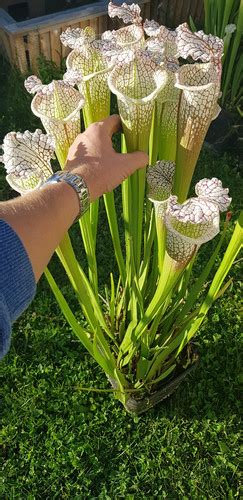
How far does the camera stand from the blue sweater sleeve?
789mm

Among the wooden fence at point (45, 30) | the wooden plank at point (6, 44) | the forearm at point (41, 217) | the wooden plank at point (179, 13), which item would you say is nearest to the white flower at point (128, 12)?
the forearm at point (41, 217)

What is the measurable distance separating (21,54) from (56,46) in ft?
0.69

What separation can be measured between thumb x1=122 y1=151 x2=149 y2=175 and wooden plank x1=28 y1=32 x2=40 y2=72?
2016mm

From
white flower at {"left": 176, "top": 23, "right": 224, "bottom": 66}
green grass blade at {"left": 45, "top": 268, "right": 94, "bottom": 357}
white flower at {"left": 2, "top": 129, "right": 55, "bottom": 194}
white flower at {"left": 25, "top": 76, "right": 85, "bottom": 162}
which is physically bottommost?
green grass blade at {"left": 45, "top": 268, "right": 94, "bottom": 357}

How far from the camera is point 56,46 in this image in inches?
Answer: 109

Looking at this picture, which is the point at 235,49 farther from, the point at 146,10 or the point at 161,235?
the point at 161,235

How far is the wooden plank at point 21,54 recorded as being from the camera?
8.72 ft

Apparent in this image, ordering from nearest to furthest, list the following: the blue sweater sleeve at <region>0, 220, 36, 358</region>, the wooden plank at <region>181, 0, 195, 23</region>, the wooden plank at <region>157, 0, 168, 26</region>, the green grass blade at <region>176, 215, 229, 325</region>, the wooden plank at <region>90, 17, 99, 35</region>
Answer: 1. the blue sweater sleeve at <region>0, 220, 36, 358</region>
2. the green grass blade at <region>176, 215, 229, 325</region>
3. the wooden plank at <region>90, 17, 99, 35</region>
4. the wooden plank at <region>157, 0, 168, 26</region>
5. the wooden plank at <region>181, 0, 195, 23</region>

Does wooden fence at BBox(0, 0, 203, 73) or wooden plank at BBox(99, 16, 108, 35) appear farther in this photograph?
wooden plank at BBox(99, 16, 108, 35)

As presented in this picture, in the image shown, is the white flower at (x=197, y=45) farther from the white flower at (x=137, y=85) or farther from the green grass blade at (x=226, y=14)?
the green grass blade at (x=226, y=14)

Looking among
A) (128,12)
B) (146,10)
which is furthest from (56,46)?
(128,12)

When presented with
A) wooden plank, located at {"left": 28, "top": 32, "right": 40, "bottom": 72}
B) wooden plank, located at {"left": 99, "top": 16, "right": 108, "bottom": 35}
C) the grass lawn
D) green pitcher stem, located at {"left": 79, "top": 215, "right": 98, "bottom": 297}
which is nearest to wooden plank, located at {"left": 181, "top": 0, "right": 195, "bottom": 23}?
wooden plank, located at {"left": 99, "top": 16, "right": 108, "bottom": 35}

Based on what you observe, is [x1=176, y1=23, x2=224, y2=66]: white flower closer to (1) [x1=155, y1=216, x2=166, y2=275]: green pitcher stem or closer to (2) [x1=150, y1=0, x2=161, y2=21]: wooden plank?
(1) [x1=155, y1=216, x2=166, y2=275]: green pitcher stem

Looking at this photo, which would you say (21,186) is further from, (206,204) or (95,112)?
(206,204)
